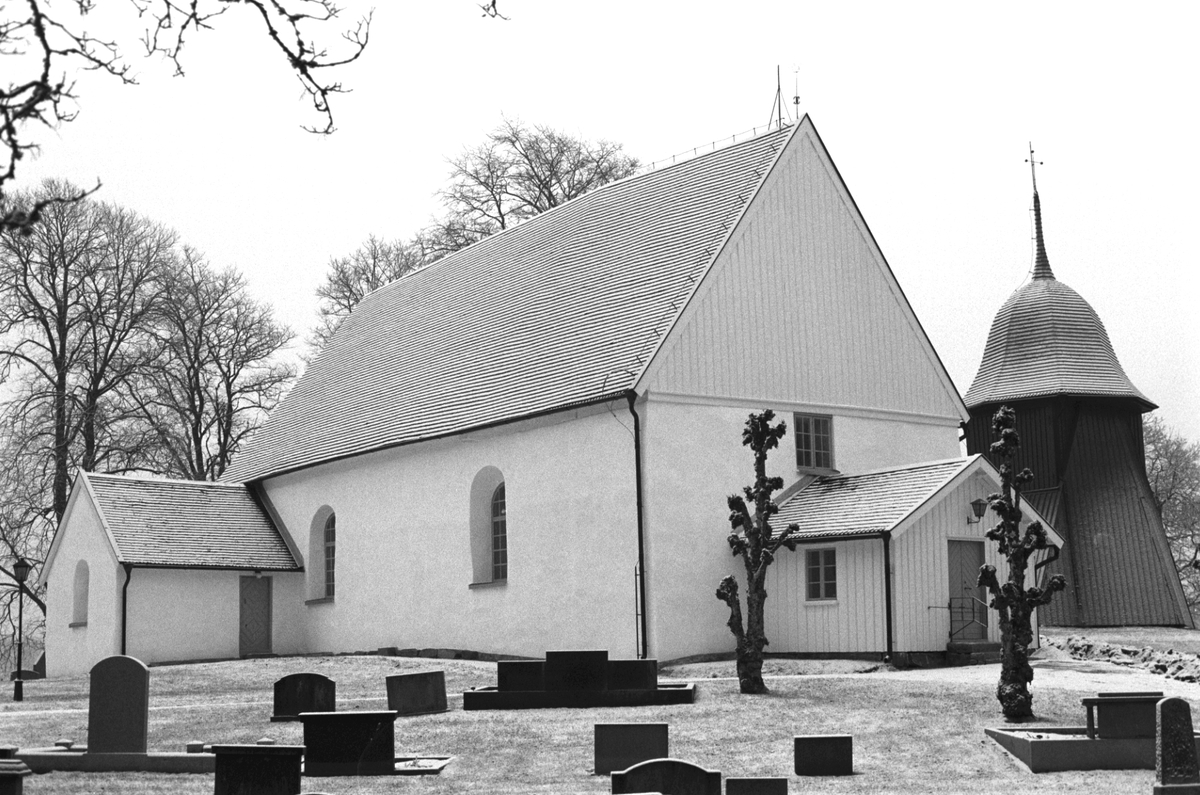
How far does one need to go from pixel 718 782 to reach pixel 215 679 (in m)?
19.8

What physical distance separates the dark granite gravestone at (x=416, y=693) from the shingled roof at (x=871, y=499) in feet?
29.8

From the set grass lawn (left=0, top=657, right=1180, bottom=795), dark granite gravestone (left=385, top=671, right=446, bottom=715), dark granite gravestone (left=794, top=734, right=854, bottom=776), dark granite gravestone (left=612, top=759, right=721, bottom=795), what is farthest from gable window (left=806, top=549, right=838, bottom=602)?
dark granite gravestone (left=612, top=759, right=721, bottom=795)

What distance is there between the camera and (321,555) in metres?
40.5

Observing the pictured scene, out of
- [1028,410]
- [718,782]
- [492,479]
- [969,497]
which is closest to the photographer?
[718,782]

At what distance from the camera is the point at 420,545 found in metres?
35.2

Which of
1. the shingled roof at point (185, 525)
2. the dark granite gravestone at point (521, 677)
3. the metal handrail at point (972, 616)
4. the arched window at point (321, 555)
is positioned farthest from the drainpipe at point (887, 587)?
the shingled roof at point (185, 525)

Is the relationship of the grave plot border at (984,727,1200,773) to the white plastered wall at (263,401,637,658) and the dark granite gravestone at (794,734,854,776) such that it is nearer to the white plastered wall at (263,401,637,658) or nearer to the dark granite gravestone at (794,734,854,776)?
the dark granite gravestone at (794,734,854,776)

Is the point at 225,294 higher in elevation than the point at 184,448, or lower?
higher

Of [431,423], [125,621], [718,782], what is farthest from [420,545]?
[718,782]

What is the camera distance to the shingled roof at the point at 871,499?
1093 inches

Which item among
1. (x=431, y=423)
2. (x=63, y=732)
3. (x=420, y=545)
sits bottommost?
(x=63, y=732)

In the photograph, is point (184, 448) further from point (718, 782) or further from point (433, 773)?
point (718, 782)

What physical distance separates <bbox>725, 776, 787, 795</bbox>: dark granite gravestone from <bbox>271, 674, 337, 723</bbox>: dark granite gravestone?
8.79 metres

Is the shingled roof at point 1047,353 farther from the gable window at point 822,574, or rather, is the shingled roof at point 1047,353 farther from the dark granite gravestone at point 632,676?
the dark granite gravestone at point 632,676
